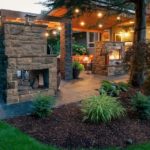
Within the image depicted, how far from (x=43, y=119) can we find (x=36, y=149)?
56.1 inches

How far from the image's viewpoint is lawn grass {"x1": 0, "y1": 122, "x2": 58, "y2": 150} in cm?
414

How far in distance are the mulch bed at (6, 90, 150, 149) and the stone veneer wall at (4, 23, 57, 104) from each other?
1.56m

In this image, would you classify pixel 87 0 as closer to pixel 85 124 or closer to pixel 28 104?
pixel 28 104

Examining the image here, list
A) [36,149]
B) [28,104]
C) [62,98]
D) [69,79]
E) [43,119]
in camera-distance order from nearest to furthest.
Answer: [36,149]
[43,119]
[28,104]
[62,98]
[69,79]

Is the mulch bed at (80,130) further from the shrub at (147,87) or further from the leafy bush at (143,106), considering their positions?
the shrub at (147,87)

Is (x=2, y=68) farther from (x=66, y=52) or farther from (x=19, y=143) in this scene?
(x=66, y=52)

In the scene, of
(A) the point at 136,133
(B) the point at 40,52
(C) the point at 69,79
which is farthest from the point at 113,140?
(C) the point at 69,79

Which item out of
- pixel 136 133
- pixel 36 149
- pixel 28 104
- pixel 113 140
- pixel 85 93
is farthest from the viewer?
pixel 85 93

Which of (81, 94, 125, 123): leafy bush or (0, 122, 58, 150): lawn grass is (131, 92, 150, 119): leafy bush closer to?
(81, 94, 125, 123): leafy bush

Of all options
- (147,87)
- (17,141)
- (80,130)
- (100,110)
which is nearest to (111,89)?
(147,87)

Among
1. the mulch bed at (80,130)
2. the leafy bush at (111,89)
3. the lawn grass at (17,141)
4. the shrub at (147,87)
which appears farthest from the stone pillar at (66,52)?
the lawn grass at (17,141)

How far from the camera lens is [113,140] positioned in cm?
465

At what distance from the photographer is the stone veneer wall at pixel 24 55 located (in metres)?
6.91

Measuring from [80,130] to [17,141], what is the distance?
1.26 meters
